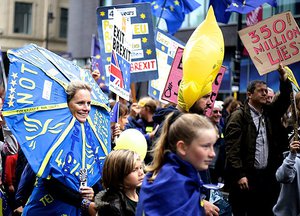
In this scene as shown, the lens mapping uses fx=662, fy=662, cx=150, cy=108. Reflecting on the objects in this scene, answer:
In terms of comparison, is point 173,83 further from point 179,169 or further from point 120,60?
point 179,169

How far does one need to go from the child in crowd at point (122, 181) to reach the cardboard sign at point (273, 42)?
10.6 feet

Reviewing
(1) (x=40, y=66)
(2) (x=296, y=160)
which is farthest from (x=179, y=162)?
(2) (x=296, y=160)

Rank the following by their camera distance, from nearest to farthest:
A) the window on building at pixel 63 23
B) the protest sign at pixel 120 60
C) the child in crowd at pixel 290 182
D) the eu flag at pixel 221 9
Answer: the child in crowd at pixel 290 182, the protest sign at pixel 120 60, the eu flag at pixel 221 9, the window on building at pixel 63 23

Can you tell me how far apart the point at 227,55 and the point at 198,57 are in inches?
770

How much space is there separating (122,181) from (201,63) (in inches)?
51.8

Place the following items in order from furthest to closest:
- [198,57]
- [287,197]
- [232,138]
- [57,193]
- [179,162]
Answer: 1. [232,138]
2. [287,197]
3. [198,57]
4. [57,193]
5. [179,162]

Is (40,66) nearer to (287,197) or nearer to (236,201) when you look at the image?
(287,197)

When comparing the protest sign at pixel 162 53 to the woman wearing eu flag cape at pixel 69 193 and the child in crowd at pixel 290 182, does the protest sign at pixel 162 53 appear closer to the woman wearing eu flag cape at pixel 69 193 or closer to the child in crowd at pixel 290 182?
the child in crowd at pixel 290 182

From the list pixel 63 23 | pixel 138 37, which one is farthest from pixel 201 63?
pixel 63 23

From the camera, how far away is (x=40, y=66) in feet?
16.1

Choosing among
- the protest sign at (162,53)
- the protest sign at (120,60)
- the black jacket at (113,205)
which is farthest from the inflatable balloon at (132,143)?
the protest sign at (162,53)

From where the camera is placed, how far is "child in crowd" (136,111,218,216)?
131 inches

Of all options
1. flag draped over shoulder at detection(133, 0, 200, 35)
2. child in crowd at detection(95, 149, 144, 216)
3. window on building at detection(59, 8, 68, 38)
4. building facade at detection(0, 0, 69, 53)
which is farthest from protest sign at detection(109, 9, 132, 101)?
window on building at detection(59, 8, 68, 38)

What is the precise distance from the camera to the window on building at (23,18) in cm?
4656
